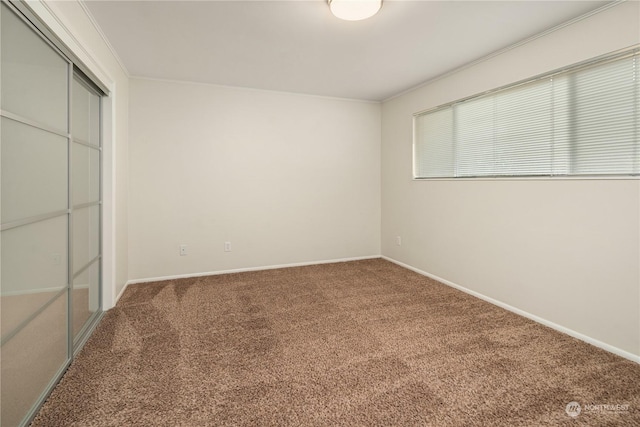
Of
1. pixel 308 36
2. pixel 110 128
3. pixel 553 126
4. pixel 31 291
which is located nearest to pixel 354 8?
pixel 308 36

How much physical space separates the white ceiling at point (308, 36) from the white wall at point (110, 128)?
17 cm

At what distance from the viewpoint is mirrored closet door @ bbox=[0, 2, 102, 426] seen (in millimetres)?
1321

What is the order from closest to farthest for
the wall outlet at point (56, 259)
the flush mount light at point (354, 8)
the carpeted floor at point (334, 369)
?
1. the carpeted floor at point (334, 369)
2. the wall outlet at point (56, 259)
3. the flush mount light at point (354, 8)

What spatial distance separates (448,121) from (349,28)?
1.75m

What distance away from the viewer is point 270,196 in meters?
4.20

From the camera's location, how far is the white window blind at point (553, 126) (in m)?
2.09

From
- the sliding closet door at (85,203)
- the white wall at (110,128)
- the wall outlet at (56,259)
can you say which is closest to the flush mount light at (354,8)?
the white wall at (110,128)

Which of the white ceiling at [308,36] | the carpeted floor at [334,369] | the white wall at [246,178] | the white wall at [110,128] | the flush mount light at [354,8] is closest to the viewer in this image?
the carpeted floor at [334,369]

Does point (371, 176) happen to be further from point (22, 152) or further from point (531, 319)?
point (22, 152)

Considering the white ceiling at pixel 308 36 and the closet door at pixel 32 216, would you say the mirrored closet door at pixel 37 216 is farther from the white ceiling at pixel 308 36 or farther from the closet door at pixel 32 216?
the white ceiling at pixel 308 36

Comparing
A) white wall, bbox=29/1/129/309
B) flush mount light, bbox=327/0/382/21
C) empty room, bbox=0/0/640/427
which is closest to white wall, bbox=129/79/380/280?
empty room, bbox=0/0/640/427

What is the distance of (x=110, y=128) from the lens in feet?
9.28

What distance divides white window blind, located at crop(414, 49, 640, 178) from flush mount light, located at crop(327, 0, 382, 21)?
1606 millimetres

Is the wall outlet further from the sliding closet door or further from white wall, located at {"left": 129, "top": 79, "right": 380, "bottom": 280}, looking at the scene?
white wall, located at {"left": 129, "top": 79, "right": 380, "bottom": 280}
